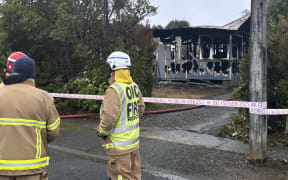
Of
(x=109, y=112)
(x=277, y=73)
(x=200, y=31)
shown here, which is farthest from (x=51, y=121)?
(x=200, y=31)

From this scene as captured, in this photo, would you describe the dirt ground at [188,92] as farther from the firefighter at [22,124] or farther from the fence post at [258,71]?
the firefighter at [22,124]

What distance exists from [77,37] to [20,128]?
827 centimetres

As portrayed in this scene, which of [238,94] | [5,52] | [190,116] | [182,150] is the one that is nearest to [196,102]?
[182,150]

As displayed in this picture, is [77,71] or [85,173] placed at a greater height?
[77,71]

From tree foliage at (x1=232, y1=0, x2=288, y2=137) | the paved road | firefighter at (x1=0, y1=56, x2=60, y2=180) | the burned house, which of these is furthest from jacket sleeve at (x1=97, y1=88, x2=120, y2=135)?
the burned house

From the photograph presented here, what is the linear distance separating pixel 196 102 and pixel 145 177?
6.90 ft

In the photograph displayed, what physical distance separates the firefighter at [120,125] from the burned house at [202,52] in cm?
1507

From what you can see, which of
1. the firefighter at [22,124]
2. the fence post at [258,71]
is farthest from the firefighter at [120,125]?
the fence post at [258,71]

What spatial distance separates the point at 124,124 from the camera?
139 inches

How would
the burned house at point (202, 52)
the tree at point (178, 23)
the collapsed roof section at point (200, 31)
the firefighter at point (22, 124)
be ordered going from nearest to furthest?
the firefighter at point (22, 124)
the collapsed roof section at point (200, 31)
the burned house at point (202, 52)
the tree at point (178, 23)

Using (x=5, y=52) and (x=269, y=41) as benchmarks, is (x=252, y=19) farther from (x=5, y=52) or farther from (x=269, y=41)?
(x=5, y=52)

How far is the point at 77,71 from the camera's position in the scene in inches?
450

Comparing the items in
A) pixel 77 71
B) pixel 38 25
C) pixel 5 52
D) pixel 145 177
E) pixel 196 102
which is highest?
pixel 38 25

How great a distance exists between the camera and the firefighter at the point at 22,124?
2.63 metres
